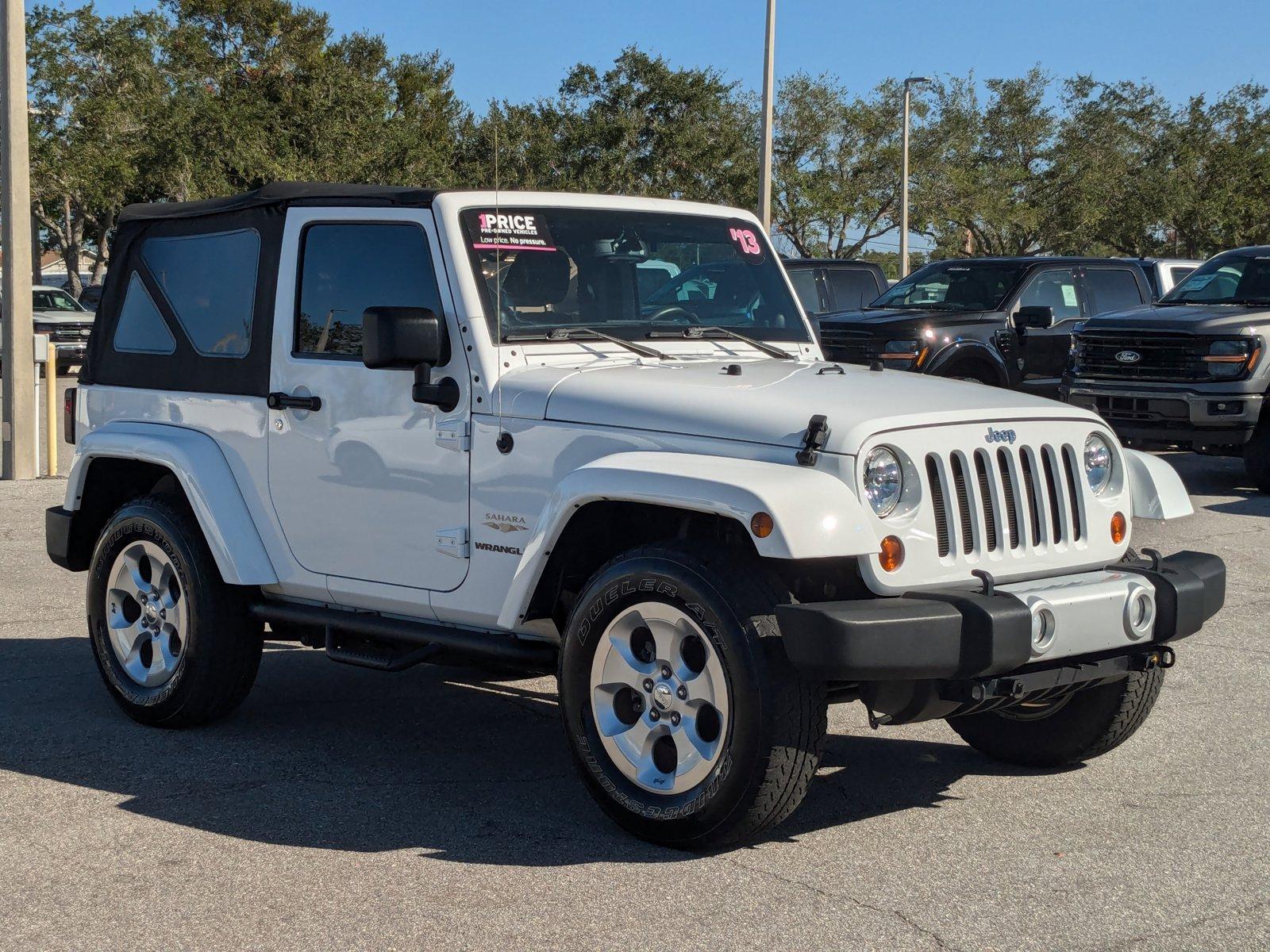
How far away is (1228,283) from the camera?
1403 centimetres

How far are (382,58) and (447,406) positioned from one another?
139ft

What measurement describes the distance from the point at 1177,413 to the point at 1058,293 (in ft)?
12.3

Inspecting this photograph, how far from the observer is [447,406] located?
5.02 metres

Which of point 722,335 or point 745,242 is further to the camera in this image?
point 745,242

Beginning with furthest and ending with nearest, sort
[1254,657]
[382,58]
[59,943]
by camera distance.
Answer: [382,58] < [1254,657] < [59,943]

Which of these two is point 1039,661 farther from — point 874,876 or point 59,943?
point 59,943

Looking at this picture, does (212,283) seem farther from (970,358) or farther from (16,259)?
(970,358)

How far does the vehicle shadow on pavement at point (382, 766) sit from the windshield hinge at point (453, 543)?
2.62ft

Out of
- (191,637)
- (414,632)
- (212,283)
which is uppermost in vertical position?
(212,283)

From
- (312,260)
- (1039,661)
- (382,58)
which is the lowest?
(1039,661)

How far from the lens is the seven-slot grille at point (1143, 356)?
12906 mm

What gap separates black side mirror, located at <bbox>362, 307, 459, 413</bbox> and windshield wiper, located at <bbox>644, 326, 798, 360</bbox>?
0.82 meters

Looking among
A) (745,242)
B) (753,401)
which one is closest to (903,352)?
(745,242)

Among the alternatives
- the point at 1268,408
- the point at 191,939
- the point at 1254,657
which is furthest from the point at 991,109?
the point at 191,939
